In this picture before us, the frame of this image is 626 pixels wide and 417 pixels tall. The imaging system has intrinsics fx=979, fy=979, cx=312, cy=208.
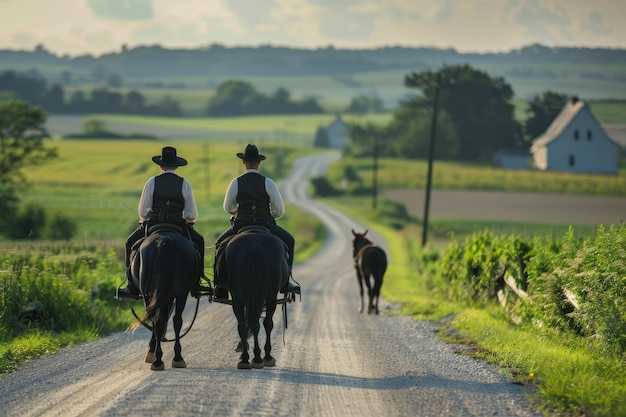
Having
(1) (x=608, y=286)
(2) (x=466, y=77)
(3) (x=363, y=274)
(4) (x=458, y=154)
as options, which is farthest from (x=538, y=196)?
(1) (x=608, y=286)

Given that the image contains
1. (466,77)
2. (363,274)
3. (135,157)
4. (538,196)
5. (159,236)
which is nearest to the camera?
(159,236)

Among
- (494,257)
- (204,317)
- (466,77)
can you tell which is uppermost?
(466,77)

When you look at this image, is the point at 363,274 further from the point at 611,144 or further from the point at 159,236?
the point at 611,144

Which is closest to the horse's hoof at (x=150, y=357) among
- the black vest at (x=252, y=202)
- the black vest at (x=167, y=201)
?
the black vest at (x=167, y=201)

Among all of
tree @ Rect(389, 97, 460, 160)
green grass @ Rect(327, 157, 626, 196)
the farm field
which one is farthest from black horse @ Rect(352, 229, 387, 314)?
green grass @ Rect(327, 157, 626, 196)

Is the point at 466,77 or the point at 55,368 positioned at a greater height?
the point at 466,77

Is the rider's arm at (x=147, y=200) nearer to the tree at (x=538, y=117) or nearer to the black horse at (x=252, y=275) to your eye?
the black horse at (x=252, y=275)

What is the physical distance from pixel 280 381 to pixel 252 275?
1.77m

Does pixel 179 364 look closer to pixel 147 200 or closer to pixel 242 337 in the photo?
pixel 242 337

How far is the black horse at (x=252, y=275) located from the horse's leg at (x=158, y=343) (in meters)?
1.02

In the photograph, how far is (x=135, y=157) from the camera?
134 metres

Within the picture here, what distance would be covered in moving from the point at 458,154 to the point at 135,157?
2692 inches

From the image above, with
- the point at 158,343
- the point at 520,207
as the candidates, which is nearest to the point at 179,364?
the point at 158,343

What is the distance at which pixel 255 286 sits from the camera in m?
13.2
